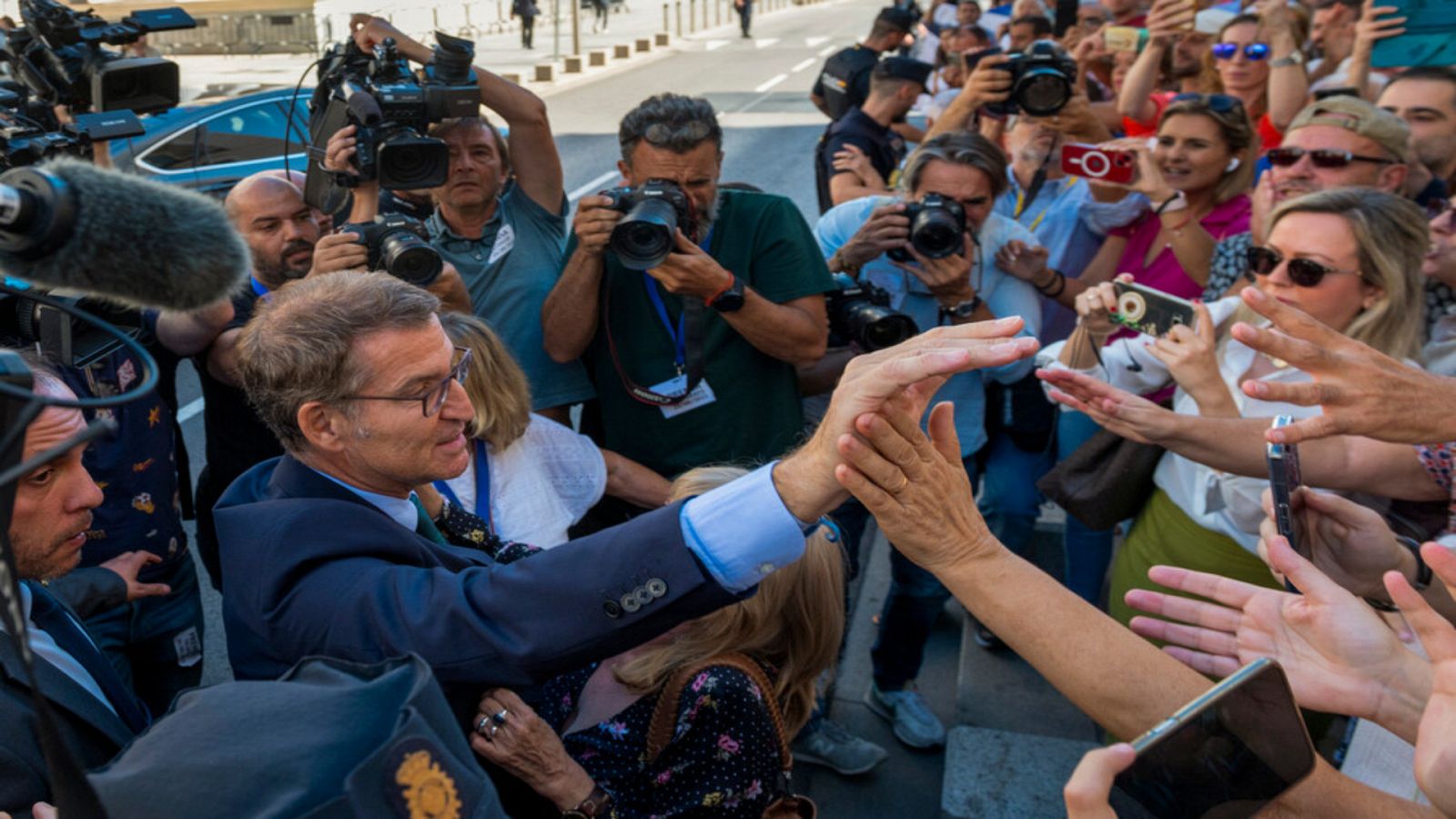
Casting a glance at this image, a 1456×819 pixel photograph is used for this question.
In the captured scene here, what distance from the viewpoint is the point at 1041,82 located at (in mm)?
4324

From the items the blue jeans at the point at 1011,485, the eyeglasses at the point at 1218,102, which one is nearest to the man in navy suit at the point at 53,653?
the blue jeans at the point at 1011,485

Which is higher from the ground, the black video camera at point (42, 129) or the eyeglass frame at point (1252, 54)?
the eyeglass frame at point (1252, 54)

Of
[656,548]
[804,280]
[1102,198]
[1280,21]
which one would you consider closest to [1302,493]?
[656,548]

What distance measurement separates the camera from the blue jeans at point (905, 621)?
3619 mm

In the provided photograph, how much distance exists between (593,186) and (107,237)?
11697 mm

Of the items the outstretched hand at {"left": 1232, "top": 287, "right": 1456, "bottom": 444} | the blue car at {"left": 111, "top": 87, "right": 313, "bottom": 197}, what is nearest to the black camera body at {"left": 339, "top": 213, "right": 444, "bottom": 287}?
the outstretched hand at {"left": 1232, "top": 287, "right": 1456, "bottom": 444}

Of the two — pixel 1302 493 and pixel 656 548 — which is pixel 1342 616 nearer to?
pixel 1302 493

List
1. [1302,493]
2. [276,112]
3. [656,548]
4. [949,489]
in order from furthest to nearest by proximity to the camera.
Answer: [276,112] → [1302,493] → [949,489] → [656,548]

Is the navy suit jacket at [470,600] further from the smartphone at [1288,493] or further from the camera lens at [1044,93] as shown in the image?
the camera lens at [1044,93]

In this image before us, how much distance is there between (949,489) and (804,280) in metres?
1.72

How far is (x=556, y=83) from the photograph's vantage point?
21047 millimetres

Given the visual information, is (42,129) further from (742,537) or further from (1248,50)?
(1248,50)

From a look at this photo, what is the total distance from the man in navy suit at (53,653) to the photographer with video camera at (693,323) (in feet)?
Result: 4.81

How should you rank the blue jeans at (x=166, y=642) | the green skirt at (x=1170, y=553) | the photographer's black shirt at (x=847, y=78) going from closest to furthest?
the green skirt at (x=1170, y=553) < the blue jeans at (x=166, y=642) < the photographer's black shirt at (x=847, y=78)
